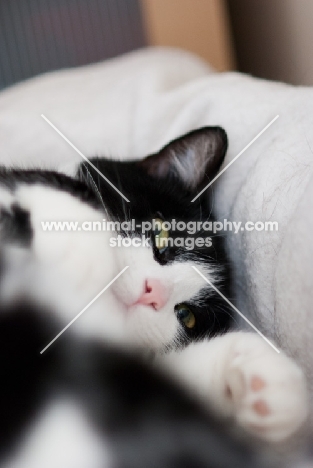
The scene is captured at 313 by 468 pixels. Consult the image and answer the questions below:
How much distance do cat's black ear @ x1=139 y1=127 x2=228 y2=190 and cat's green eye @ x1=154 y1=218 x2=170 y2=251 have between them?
158mm

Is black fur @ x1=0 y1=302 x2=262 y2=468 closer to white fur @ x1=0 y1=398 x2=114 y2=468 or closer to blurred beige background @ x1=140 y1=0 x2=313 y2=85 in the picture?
white fur @ x1=0 y1=398 x2=114 y2=468

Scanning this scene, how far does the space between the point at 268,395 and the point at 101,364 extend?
22 cm

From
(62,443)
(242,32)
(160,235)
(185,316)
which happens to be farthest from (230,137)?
(242,32)

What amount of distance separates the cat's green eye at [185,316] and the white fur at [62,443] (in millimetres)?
282

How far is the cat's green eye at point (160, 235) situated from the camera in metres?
0.81

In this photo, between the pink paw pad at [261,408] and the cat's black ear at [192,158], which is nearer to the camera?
the pink paw pad at [261,408]

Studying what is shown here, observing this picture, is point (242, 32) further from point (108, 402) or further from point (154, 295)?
point (108, 402)

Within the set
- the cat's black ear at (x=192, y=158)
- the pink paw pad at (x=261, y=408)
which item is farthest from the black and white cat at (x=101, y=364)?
the cat's black ear at (x=192, y=158)

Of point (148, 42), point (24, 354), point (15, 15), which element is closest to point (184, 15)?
point (148, 42)

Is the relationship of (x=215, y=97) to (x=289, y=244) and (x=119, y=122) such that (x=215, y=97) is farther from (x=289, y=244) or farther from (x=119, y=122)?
(x=289, y=244)

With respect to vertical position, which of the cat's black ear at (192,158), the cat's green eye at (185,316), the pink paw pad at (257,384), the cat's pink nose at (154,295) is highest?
the cat's black ear at (192,158)

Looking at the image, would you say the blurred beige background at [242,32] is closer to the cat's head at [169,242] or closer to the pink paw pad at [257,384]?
the cat's head at [169,242]

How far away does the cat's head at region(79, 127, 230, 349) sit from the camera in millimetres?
741

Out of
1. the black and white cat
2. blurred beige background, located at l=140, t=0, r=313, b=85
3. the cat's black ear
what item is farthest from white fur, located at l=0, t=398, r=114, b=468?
blurred beige background, located at l=140, t=0, r=313, b=85
